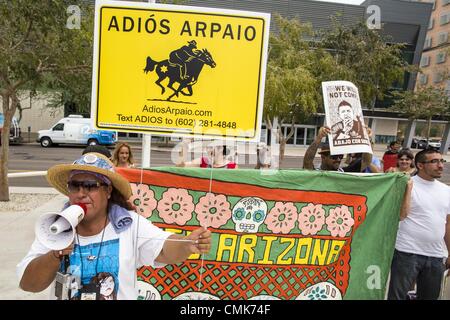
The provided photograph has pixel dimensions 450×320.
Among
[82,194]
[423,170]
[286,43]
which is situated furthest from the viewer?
[286,43]

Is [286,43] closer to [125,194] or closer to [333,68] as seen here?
[333,68]

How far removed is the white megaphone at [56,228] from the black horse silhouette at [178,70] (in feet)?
4.47

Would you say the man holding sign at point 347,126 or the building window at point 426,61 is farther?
the building window at point 426,61

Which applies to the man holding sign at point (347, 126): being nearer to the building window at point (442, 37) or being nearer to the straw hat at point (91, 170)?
the straw hat at point (91, 170)

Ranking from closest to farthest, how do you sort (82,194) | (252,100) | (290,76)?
(82,194), (252,100), (290,76)

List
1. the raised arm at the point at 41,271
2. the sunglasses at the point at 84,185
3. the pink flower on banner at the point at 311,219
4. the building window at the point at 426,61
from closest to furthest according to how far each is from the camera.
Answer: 1. the raised arm at the point at 41,271
2. the sunglasses at the point at 84,185
3. the pink flower on banner at the point at 311,219
4. the building window at the point at 426,61

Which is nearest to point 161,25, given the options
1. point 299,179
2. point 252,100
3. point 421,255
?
point 252,100

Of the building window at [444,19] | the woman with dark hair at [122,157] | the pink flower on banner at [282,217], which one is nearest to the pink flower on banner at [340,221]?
the pink flower on banner at [282,217]

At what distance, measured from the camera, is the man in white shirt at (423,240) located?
11.5 ft

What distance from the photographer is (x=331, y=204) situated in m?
3.52

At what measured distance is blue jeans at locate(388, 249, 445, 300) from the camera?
3.52 meters

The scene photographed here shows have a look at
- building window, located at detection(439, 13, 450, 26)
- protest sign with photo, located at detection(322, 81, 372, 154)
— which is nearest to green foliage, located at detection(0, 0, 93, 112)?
protest sign with photo, located at detection(322, 81, 372, 154)

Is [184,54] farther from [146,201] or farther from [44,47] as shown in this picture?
[44,47]

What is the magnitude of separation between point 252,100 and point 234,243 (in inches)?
51.3
